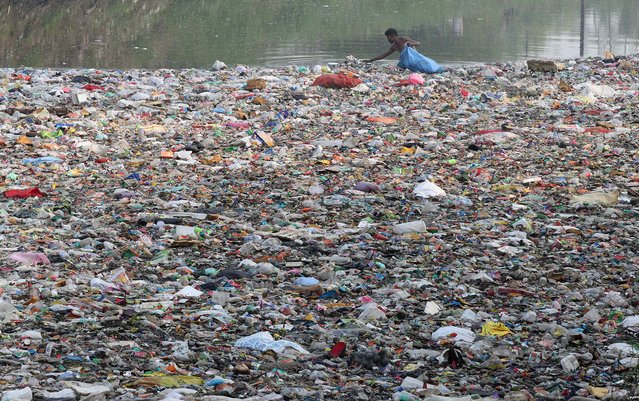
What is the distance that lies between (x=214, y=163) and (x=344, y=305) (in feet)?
9.64

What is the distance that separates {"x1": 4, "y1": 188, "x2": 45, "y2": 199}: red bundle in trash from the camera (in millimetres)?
5656

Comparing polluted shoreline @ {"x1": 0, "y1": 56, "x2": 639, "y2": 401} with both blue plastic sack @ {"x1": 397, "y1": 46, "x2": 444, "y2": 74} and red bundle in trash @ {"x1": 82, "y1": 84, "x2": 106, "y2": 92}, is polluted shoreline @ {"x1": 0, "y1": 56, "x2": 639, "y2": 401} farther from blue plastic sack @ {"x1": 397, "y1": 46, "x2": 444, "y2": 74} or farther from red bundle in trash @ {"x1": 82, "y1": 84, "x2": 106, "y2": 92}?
blue plastic sack @ {"x1": 397, "y1": 46, "x2": 444, "y2": 74}

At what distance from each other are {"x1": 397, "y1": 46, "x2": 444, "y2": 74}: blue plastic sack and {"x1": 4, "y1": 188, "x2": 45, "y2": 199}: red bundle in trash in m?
6.54

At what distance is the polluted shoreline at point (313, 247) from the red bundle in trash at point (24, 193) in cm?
2

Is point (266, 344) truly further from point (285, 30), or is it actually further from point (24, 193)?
point (285, 30)

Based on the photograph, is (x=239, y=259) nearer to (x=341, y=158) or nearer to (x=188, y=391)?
(x=188, y=391)

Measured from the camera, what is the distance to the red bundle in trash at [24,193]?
18.6ft

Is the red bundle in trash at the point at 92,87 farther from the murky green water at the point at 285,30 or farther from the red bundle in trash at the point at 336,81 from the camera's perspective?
the murky green water at the point at 285,30

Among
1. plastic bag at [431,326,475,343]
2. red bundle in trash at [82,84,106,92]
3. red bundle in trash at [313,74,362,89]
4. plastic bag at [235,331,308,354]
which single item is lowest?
plastic bag at [431,326,475,343]

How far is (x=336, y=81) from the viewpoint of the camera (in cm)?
977

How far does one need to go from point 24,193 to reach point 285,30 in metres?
14.8

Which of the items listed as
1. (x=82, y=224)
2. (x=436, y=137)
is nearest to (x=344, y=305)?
(x=82, y=224)

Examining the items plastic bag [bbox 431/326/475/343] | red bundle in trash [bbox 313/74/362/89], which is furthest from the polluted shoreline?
red bundle in trash [bbox 313/74/362/89]

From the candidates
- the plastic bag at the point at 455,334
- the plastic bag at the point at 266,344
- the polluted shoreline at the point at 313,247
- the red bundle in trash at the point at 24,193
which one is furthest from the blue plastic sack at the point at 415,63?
the plastic bag at the point at 266,344
